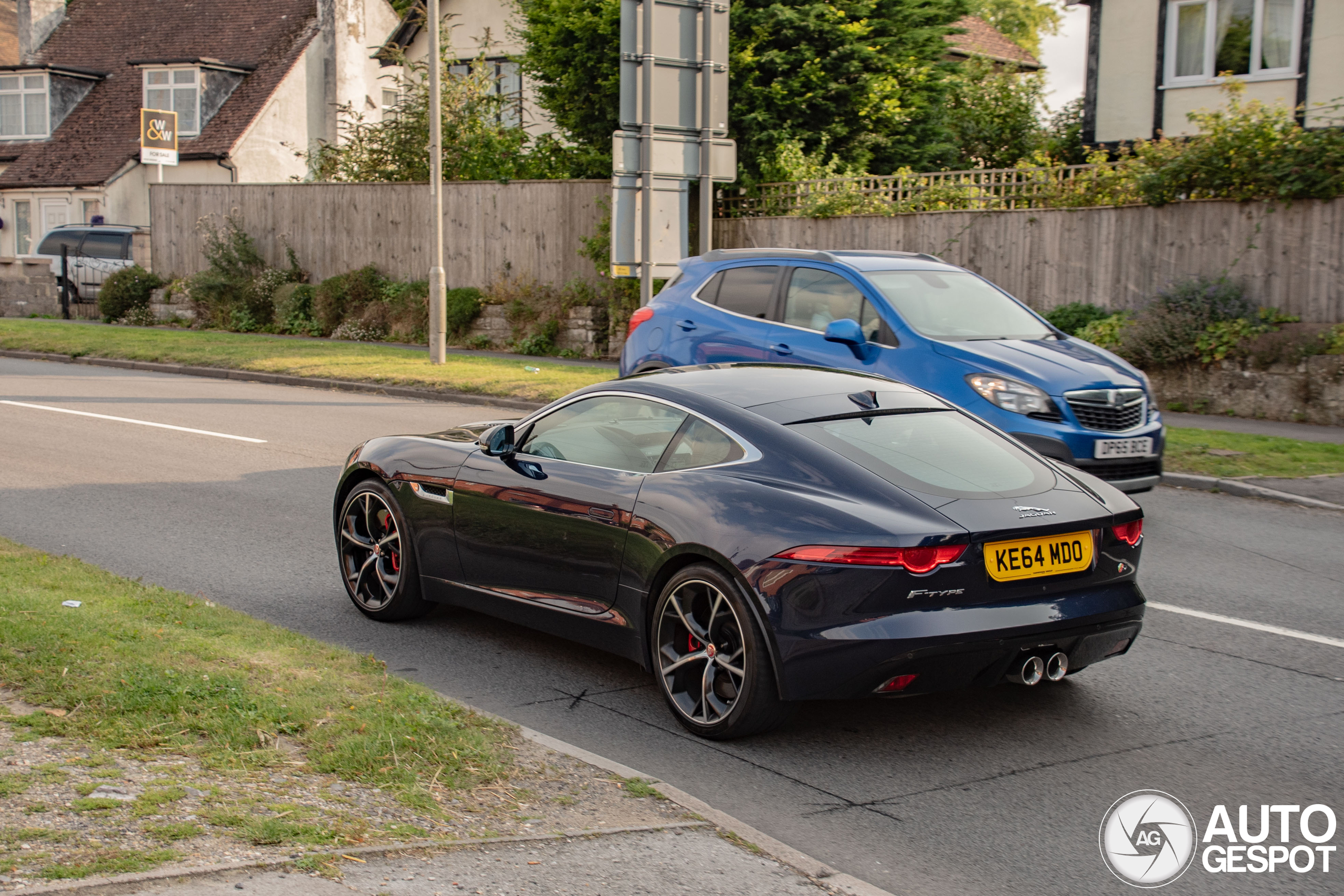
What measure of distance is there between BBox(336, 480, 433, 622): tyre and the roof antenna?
238cm

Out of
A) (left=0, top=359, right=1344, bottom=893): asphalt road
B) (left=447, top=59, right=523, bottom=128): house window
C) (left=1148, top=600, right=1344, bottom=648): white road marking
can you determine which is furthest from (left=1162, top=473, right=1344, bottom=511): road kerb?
(left=447, top=59, right=523, bottom=128): house window

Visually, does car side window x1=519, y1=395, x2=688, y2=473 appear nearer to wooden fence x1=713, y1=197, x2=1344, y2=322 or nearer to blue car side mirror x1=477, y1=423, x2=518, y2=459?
blue car side mirror x1=477, y1=423, x2=518, y2=459

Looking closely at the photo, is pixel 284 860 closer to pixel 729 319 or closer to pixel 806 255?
pixel 729 319

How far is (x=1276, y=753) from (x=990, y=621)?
4.21 ft

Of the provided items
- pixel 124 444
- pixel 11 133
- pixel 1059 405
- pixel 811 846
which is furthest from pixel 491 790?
pixel 11 133

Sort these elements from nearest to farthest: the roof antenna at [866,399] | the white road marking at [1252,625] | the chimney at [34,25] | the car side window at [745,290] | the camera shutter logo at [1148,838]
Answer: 1. the camera shutter logo at [1148,838]
2. the roof antenna at [866,399]
3. the white road marking at [1252,625]
4. the car side window at [745,290]
5. the chimney at [34,25]

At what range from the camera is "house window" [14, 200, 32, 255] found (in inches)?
1613

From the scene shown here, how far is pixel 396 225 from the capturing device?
1033 inches

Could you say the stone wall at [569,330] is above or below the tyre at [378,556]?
above

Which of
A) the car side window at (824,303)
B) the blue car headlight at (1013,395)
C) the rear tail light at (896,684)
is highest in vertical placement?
the car side window at (824,303)

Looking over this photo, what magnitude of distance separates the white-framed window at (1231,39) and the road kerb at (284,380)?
1463 cm

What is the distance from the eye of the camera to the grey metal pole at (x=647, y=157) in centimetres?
1634

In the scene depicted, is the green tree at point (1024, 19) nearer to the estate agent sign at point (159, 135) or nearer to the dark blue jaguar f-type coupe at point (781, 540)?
the estate agent sign at point (159, 135)

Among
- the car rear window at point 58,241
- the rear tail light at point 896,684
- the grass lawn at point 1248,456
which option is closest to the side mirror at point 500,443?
the rear tail light at point 896,684
